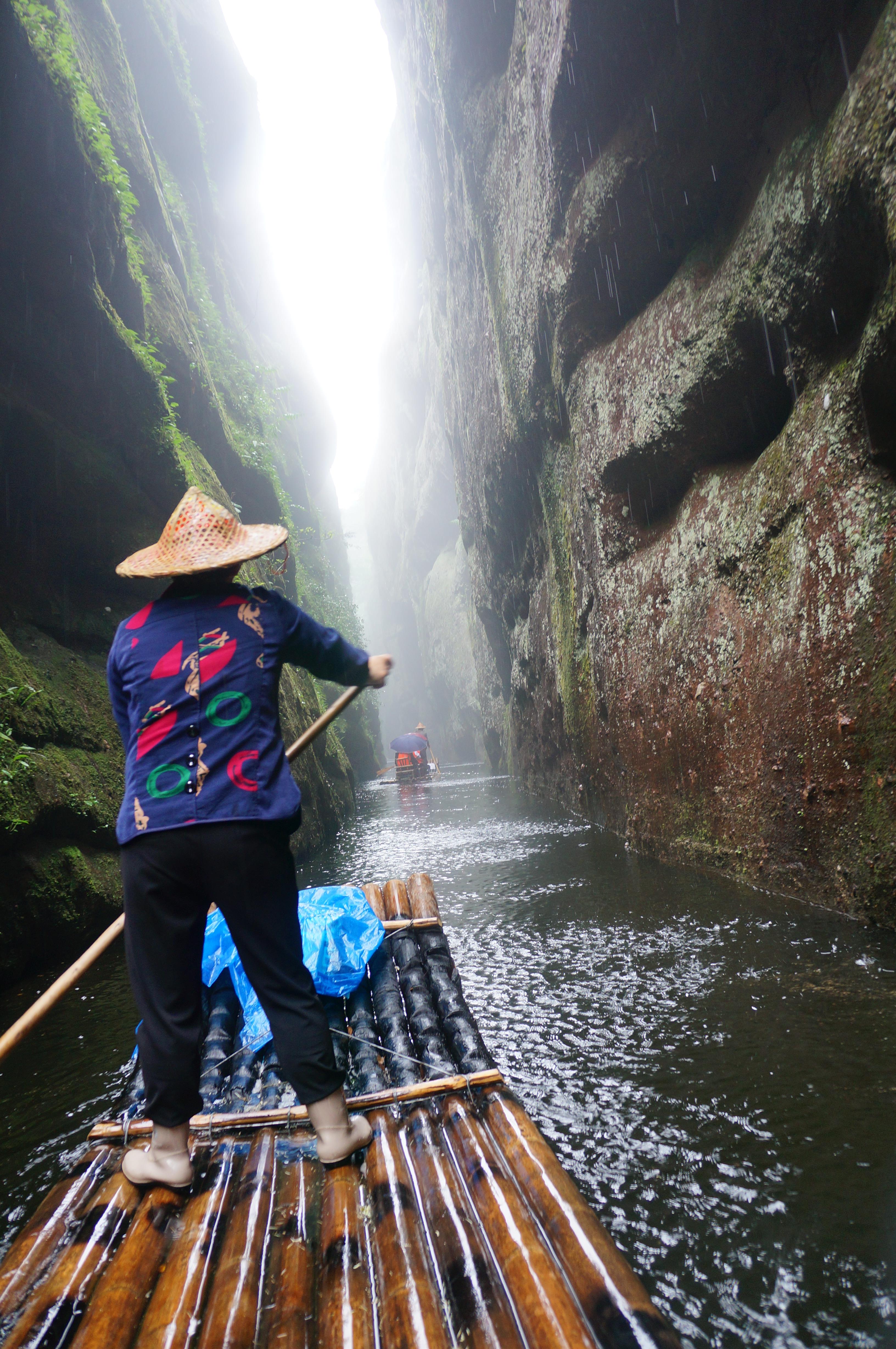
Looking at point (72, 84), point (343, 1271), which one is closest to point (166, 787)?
point (343, 1271)

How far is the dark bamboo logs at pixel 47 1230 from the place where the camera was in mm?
1582

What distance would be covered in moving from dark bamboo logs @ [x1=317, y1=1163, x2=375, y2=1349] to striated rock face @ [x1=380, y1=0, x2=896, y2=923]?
3.35m

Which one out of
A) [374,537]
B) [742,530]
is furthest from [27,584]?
[374,537]

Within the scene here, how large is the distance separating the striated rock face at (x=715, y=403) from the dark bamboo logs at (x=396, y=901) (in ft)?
8.74

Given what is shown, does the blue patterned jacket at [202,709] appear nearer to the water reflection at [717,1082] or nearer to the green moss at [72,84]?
the water reflection at [717,1082]

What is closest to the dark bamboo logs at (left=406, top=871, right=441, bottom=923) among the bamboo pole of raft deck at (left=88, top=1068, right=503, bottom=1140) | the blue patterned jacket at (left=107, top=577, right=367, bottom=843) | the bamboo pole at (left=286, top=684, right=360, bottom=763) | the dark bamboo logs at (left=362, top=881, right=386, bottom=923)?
the dark bamboo logs at (left=362, top=881, right=386, bottom=923)

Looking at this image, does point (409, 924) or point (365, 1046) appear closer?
point (365, 1046)

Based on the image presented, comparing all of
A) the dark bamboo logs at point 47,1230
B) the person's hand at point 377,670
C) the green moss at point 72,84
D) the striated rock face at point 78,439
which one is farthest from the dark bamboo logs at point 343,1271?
the green moss at point 72,84

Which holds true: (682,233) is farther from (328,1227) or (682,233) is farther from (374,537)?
(374,537)

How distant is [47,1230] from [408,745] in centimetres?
2059

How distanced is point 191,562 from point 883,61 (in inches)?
193

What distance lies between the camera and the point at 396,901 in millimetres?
3779

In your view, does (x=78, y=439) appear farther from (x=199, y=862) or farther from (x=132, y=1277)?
(x=132, y=1277)

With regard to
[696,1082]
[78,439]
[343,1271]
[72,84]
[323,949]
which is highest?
[72,84]
